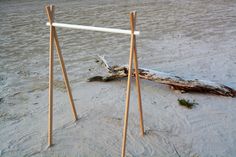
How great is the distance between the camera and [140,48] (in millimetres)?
8359

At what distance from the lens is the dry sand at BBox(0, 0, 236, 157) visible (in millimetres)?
3951

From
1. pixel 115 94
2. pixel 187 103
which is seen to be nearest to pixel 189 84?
pixel 187 103

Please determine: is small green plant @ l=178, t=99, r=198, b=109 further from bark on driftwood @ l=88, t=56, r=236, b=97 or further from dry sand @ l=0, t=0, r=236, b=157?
bark on driftwood @ l=88, t=56, r=236, b=97

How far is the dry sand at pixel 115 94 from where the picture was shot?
13.0ft

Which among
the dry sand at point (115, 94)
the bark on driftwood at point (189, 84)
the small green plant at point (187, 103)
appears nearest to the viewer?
the dry sand at point (115, 94)

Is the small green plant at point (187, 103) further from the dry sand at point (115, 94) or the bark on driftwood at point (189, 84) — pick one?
the bark on driftwood at point (189, 84)

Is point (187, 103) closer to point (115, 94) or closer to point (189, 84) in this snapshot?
point (189, 84)

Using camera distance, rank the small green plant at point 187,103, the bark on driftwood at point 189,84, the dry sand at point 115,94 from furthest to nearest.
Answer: the bark on driftwood at point 189,84, the small green plant at point 187,103, the dry sand at point 115,94

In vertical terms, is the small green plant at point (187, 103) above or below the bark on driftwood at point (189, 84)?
below

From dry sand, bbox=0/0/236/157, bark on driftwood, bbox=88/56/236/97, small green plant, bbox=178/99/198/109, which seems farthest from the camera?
bark on driftwood, bbox=88/56/236/97

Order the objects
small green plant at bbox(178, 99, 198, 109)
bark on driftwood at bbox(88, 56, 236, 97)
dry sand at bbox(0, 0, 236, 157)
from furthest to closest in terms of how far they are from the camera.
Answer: bark on driftwood at bbox(88, 56, 236, 97)
small green plant at bbox(178, 99, 198, 109)
dry sand at bbox(0, 0, 236, 157)

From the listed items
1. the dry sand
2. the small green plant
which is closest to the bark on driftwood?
the dry sand

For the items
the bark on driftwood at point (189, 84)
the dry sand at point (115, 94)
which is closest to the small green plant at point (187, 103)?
the dry sand at point (115, 94)

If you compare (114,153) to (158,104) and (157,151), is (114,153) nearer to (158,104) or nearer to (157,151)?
(157,151)
